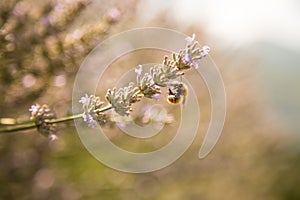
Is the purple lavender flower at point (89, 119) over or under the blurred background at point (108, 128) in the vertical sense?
under

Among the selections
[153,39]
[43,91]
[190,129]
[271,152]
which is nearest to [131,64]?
[153,39]

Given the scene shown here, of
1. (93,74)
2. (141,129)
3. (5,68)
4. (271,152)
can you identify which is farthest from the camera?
(271,152)

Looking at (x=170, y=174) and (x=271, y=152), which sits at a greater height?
(x=271, y=152)

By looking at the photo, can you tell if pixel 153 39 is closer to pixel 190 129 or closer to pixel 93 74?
pixel 190 129

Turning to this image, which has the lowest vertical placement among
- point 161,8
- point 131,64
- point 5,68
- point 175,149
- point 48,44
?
point 5,68

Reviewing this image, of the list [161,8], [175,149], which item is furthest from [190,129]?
[161,8]

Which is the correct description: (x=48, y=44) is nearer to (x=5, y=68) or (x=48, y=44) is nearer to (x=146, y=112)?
(x=5, y=68)

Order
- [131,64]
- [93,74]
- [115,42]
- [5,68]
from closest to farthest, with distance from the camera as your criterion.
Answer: [5,68] < [93,74] < [115,42] < [131,64]

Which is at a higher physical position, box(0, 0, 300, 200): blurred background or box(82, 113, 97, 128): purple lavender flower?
box(0, 0, 300, 200): blurred background

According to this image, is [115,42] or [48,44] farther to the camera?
[115,42]
